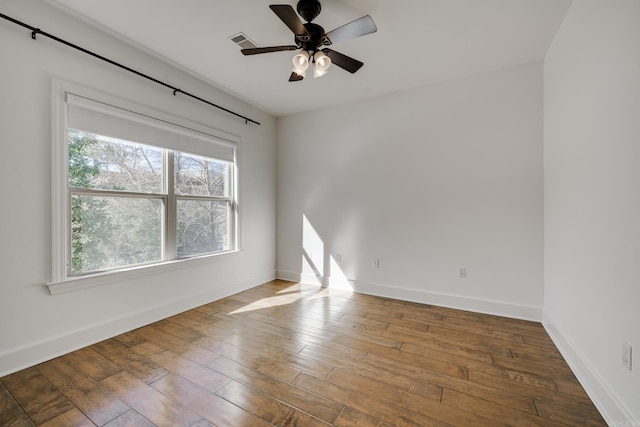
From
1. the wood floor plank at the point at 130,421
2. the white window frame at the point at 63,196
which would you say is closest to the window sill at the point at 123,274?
the white window frame at the point at 63,196

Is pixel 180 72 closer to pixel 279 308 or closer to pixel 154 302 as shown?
pixel 154 302

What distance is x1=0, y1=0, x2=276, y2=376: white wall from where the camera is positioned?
1.86m

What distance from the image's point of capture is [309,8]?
1.91 meters

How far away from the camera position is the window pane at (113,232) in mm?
2260

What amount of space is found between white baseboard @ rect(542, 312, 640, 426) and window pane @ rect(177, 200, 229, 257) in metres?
3.68

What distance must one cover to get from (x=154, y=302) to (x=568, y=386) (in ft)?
11.7

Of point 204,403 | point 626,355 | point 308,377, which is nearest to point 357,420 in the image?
point 308,377

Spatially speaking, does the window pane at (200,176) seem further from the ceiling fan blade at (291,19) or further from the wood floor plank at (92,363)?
the ceiling fan blade at (291,19)

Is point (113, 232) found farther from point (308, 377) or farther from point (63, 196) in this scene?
point (308, 377)

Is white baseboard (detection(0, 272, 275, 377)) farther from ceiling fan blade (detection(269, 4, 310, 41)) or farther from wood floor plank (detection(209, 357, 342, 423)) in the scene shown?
ceiling fan blade (detection(269, 4, 310, 41))

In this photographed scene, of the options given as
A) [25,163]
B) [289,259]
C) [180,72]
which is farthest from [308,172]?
[25,163]

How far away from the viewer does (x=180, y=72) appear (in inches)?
116

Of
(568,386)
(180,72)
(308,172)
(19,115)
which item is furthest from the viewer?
(308,172)

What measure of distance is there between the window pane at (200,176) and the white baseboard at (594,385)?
12.7ft
